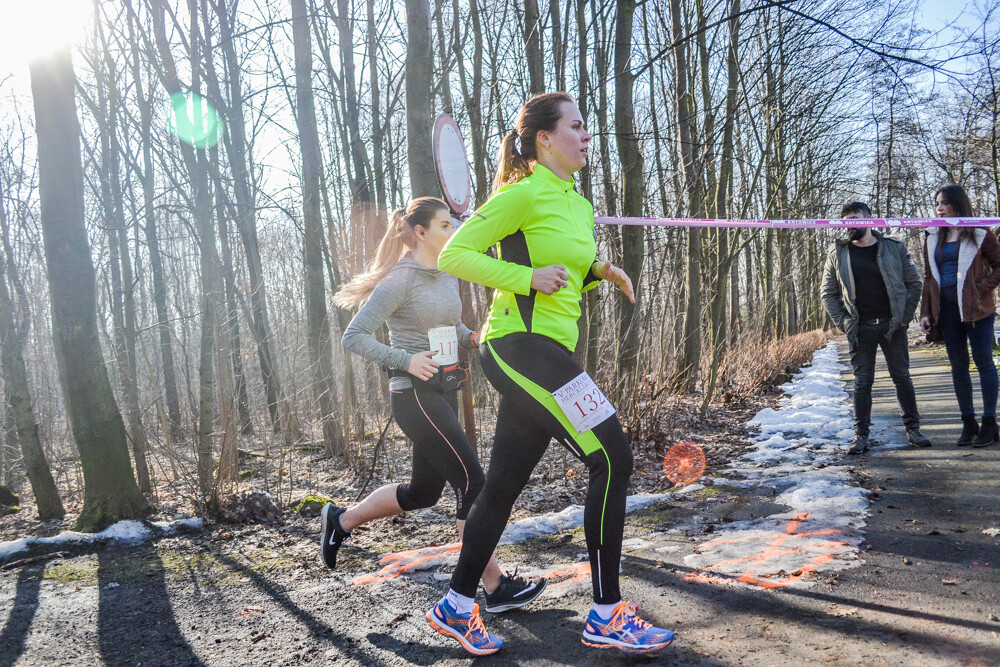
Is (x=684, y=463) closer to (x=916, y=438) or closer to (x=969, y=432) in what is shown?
(x=916, y=438)

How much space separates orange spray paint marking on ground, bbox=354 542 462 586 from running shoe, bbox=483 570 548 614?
0.77 metres

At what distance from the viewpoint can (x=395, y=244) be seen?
140 inches

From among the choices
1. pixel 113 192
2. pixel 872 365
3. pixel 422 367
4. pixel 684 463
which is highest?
pixel 113 192

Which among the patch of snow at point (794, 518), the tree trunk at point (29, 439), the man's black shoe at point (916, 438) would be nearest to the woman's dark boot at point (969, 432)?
the man's black shoe at point (916, 438)

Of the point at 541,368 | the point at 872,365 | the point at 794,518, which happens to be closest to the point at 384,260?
A: the point at 541,368

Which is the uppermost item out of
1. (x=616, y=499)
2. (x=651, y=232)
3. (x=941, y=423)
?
(x=651, y=232)

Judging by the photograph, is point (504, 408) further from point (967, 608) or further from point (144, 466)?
point (144, 466)

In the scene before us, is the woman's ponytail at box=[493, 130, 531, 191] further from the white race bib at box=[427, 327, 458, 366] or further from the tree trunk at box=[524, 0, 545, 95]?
the tree trunk at box=[524, 0, 545, 95]

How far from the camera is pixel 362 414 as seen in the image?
24.7 feet

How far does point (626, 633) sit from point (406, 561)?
186 centimetres

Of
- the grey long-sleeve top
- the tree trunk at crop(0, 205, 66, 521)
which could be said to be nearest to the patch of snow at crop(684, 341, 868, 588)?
the grey long-sleeve top

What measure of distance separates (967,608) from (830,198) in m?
28.6

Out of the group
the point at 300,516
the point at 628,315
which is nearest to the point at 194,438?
the point at 300,516

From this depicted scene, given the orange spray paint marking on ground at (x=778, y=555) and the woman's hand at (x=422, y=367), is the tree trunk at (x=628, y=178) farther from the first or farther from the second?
the woman's hand at (x=422, y=367)
